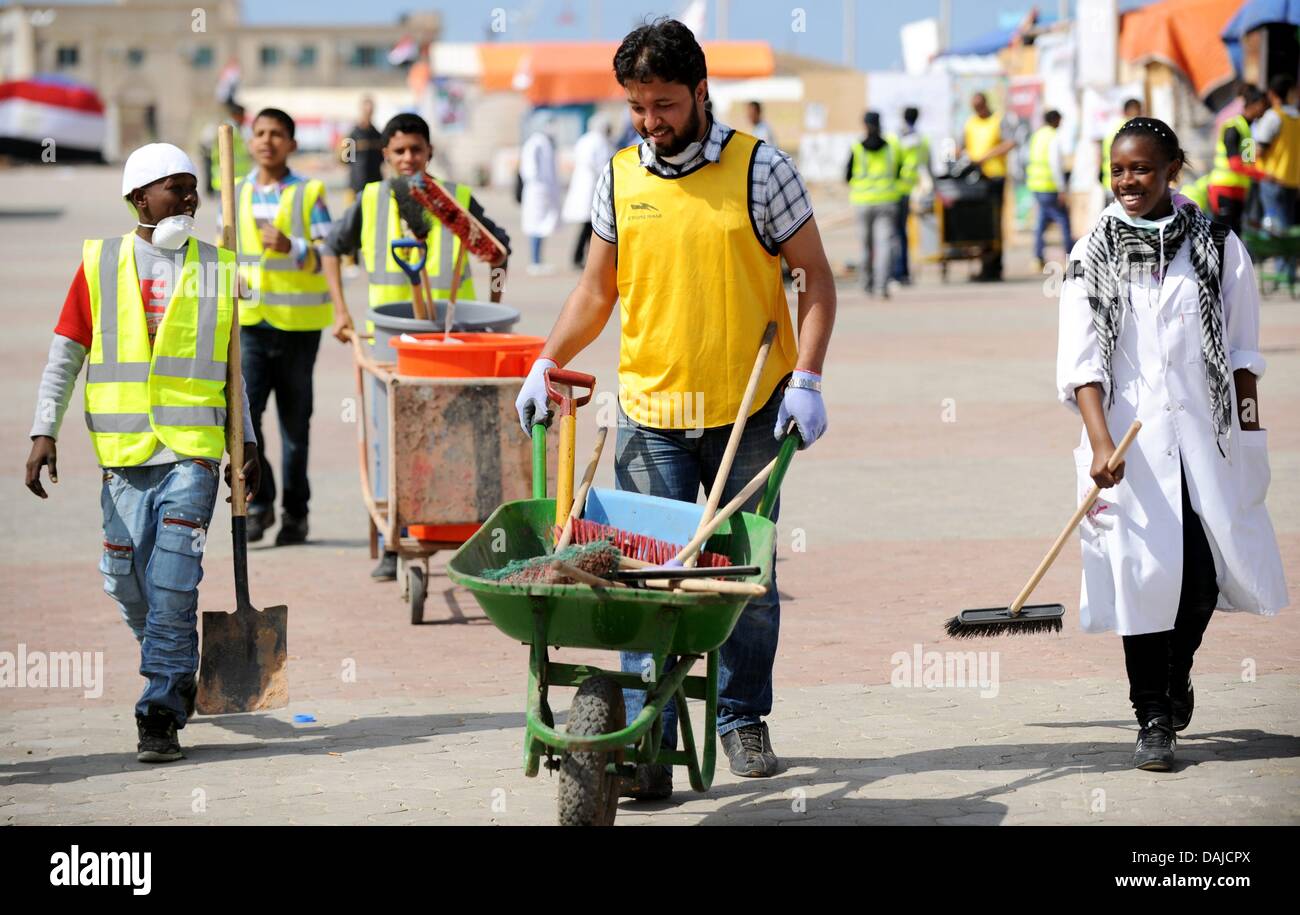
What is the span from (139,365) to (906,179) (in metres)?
14.5

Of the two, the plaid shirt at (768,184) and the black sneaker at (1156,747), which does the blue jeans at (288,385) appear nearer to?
the plaid shirt at (768,184)

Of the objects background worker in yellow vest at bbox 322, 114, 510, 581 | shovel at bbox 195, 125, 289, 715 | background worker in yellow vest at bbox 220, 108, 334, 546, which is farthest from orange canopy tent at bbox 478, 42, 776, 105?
shovel at bbox 195, 125, 289, 715

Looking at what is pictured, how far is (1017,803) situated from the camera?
4.95 meters

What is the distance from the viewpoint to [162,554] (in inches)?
216

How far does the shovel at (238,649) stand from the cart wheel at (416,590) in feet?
4.50

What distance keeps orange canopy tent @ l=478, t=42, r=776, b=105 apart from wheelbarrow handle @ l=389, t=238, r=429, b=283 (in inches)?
1146

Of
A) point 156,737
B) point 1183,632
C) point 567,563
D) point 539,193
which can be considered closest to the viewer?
point 567,563

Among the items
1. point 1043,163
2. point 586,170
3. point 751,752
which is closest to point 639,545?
point 751,752

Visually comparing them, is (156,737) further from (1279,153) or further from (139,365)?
(1279,153)

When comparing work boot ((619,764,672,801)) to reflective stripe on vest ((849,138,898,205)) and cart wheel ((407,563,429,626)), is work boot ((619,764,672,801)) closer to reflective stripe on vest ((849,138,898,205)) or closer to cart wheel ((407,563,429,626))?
cart wheel ((407,563,429,626))

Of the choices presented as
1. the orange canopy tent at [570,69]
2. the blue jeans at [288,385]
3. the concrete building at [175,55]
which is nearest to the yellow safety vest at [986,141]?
the blue jeans at [288,385]

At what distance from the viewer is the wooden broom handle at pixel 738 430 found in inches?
186

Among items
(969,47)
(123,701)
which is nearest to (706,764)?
(123,701)
